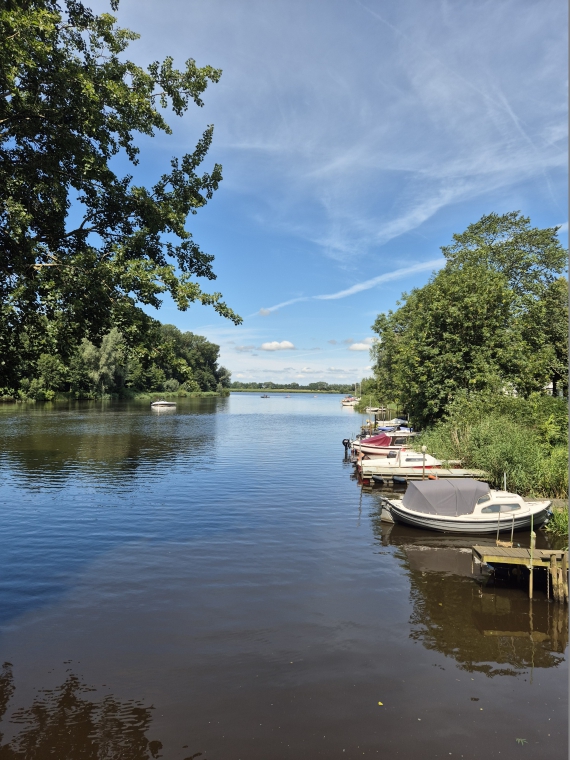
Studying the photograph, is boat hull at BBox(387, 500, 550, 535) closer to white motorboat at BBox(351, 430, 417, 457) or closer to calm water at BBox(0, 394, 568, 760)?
calm water at BBox(0, 394, 568, 760)

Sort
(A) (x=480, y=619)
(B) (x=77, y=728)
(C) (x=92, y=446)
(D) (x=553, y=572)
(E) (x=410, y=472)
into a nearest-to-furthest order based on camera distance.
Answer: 1. (B) (x=77, y=728)
2. (A) (x=480, y=619)
3. (D) (x=553, y=572)
4. (E) (x=410, y=472)
5. (C) (x=92, y=446)

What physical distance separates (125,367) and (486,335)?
25517mm

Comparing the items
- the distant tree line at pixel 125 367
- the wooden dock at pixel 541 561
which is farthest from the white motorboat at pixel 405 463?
the wooden dock at pixel 541 561

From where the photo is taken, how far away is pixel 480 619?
12.7 meters

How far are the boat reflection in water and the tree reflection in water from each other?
21.4ft

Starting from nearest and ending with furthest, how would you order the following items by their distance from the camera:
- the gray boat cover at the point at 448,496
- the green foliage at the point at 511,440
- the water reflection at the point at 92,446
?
the gray boat cover at the point at 448,496 < the green foliage at the point at 511,440 < the water reflection at the point at 92,446

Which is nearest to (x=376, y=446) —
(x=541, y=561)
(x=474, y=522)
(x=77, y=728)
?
(x=474, y=522)

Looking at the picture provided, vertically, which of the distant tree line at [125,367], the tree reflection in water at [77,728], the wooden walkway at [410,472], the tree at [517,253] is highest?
the tree at [517,253]

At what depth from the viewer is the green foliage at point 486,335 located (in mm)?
35250

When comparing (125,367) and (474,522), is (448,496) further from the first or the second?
(125,367)

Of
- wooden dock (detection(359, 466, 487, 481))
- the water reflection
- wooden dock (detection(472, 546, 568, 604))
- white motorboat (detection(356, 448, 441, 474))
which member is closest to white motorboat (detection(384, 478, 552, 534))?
wooden dock (detection(472, 546, 568, 604))

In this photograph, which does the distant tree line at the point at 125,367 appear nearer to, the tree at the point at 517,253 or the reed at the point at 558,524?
the reed at the point at 558,524

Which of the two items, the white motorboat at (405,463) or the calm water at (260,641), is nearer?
the calm water at (260,641)

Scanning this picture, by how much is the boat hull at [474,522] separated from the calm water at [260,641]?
0.50 metres
